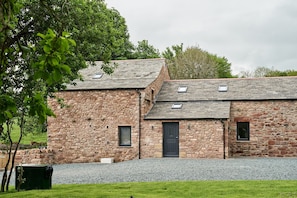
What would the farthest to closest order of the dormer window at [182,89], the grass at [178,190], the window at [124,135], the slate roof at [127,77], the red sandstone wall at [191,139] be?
the dormer window at [182,89], the slate roof at [127,77], the window at [124,135], the red sandstone wall at [191,139], the grass at [178,190]

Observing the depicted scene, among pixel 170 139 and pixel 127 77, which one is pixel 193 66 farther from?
pixel 170 139

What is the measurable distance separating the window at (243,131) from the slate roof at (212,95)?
1.73 meters

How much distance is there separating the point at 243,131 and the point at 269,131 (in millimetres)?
1781

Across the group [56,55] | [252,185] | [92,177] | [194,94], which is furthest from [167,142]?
[56,55]

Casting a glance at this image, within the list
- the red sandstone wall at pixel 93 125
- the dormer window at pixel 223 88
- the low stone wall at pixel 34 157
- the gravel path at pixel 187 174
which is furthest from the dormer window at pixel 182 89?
the gravel path at pixel 187 174

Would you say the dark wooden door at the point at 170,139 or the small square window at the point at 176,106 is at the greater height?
the small square window at the point at 176,106

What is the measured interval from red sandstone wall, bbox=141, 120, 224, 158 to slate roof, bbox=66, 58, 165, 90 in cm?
304

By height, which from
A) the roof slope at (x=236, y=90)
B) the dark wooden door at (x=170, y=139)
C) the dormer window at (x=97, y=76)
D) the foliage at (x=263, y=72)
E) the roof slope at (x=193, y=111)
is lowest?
the dark wooden door at (x=170, y=139)

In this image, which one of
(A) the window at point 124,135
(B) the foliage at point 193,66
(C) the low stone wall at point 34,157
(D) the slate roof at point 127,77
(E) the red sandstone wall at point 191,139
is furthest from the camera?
(B) the foliage at point 193,66

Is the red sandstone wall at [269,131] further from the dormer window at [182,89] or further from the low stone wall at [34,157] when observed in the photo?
the low stone wall at [34,157]

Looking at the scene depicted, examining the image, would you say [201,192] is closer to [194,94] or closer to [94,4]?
[94,4]

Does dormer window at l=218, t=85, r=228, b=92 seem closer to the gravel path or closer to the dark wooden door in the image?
the dark wooden door

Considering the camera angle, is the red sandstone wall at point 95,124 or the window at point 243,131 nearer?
the red sandstone wall at point 95,124

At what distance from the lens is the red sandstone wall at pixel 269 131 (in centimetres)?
2970
